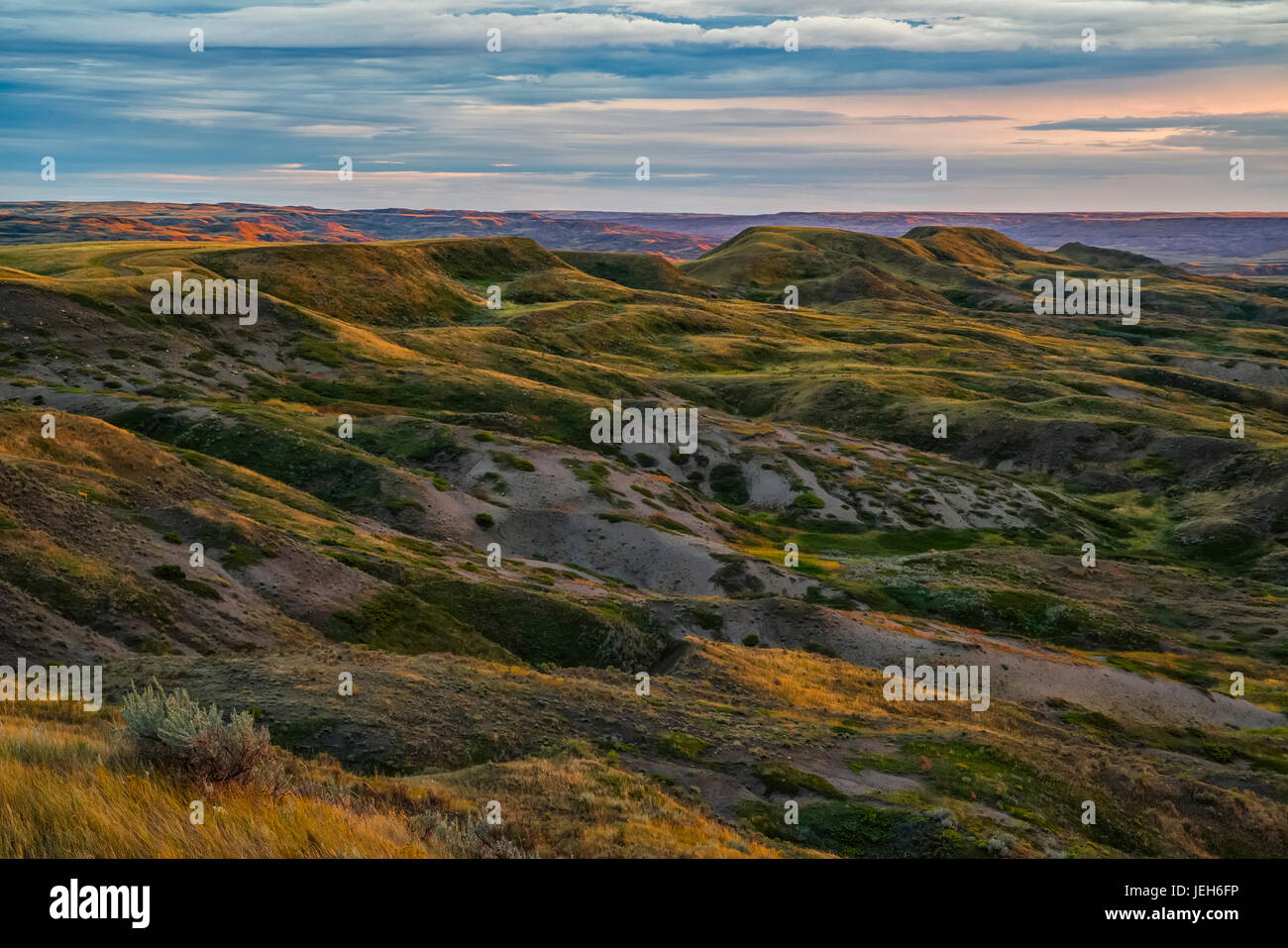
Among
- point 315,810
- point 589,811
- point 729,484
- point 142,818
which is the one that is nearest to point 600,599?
point 589,811

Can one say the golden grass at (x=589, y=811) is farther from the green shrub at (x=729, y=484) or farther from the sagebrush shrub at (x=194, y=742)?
the green shrub at (x=729, y=484)

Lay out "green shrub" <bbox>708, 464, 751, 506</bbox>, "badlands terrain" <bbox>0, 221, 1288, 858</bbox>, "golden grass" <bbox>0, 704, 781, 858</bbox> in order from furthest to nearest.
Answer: "green shrub" <bbox>708, 464, 751, 506</bbox> → "badlands terrain" <bbox>0, 221, 1288, 858</bbox> → "golden grass" <bbox>0, 704, 781, 858</bbox>

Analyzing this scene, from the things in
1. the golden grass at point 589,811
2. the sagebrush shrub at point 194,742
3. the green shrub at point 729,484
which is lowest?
the green shrub at point 729,484

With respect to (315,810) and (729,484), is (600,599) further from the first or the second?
(729,484)

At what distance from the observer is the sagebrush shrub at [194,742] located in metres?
12.4

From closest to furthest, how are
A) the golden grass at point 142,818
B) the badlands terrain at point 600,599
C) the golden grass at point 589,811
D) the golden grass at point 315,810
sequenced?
the golden grass at point 142,818 < the golden grass at point 315,810 < the golden grass at point 589,811 < the badlands terrain at point 600,599

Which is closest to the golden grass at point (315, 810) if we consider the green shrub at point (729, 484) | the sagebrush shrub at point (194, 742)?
the sagebrush shrub at point (194, 742)

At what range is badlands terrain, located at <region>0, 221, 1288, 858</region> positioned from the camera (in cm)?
1992

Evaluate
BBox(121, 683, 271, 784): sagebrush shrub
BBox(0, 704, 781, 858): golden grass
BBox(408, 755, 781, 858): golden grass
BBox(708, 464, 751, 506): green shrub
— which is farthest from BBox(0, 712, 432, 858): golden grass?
BBox(708, 464, 751, 506): green shrub

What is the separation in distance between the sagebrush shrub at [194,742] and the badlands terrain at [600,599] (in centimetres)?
44

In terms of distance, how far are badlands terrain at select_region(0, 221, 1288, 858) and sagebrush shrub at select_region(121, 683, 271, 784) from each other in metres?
0.44

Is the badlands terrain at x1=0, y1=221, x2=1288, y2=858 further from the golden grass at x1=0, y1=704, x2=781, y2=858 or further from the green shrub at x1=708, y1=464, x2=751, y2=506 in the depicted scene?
the green shrub at x1=708, y1=464, x2=751, y2=506
